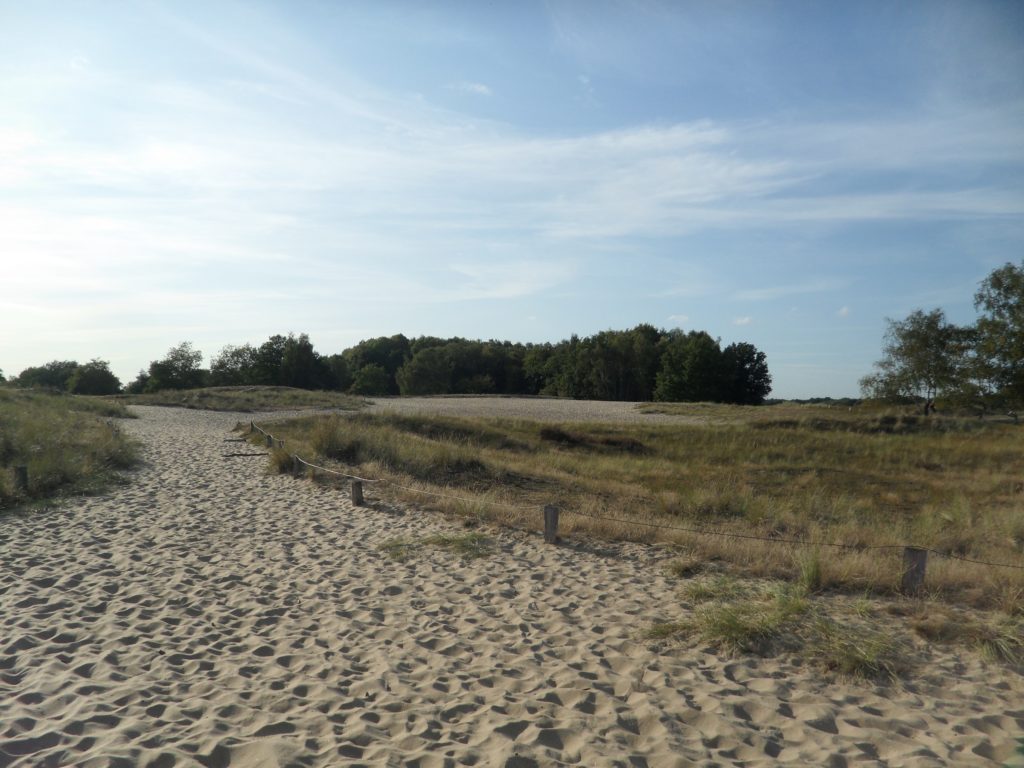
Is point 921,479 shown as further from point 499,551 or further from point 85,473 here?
point 85,473

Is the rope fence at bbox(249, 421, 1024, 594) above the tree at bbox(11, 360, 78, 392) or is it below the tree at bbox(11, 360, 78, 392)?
below

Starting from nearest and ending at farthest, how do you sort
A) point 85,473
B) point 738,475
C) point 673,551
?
point 673,551 < point 85,473 < point 738,475

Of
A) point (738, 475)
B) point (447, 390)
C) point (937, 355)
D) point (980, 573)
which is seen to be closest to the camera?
point (980, 573)

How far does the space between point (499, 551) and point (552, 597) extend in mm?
1995

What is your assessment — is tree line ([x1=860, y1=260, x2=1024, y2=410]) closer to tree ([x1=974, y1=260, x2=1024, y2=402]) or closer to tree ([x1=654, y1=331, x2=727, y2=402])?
tree ([x1=974, y1=260, x2=1024, y2=402])

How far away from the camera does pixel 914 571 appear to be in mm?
6984

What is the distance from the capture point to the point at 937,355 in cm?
3909

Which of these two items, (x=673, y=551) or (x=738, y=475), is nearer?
(x=673, y=551)

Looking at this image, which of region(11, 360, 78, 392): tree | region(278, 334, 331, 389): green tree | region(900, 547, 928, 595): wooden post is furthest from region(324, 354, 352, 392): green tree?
region(900, 547, 928, 595): wooden post

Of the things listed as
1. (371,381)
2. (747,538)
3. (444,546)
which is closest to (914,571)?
(747,538)

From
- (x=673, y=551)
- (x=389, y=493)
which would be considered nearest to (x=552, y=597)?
(x=673, y=551)

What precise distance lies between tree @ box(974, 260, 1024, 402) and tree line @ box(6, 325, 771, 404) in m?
35.6

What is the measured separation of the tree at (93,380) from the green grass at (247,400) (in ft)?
118

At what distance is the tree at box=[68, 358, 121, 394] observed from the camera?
265 feet
